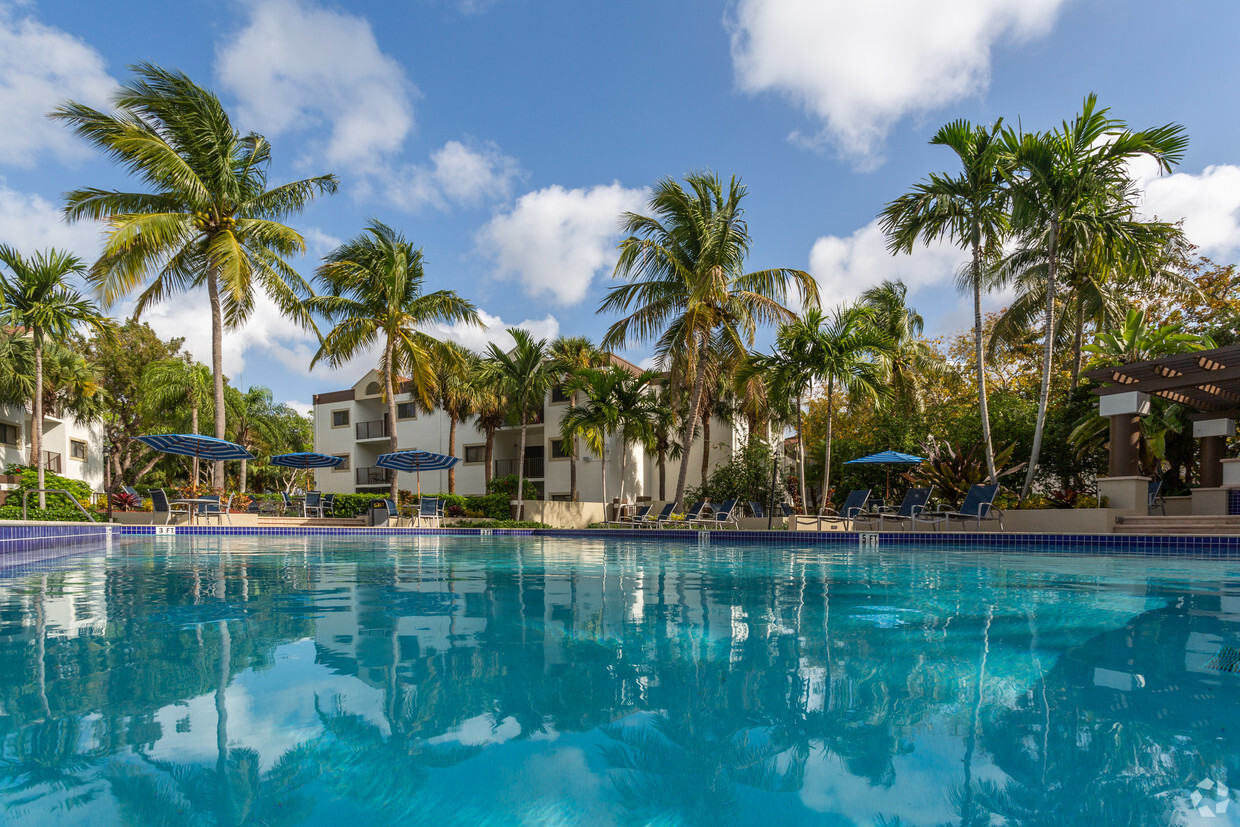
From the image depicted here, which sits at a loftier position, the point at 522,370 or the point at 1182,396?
the point at 522,370

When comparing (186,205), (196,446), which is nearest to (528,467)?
(196,446)

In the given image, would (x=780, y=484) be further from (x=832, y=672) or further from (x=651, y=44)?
(x=832, y=672)

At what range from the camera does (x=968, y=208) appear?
15.3m

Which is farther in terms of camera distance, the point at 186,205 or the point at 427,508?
the point at 427,508

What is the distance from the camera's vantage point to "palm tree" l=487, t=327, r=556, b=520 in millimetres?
24000

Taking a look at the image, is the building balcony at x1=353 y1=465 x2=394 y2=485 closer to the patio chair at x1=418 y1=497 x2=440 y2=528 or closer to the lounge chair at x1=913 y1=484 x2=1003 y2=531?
the patio chair at x1=418 y1=497 x2=440 y2=528

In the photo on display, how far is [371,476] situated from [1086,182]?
3117 centimetres

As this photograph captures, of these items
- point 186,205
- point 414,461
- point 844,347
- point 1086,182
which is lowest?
point 414,461

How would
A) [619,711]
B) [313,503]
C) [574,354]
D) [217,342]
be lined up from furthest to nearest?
[574,354]
[313,503]
[217,342]
[619,711]

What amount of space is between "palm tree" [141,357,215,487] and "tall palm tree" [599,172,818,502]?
70.0ft

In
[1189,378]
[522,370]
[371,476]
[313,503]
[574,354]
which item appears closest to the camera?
[1189,378]

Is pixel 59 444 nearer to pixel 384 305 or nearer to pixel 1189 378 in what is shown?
pixel 384 305

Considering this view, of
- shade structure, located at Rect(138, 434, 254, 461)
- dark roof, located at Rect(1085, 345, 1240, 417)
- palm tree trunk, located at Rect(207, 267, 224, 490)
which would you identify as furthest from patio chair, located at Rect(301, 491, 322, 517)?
dark roof, located at Rect(1085, 345, 1240, 417)

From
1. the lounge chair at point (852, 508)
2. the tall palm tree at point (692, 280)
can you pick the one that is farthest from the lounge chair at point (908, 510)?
the tall palm tree at point (692, 280)
